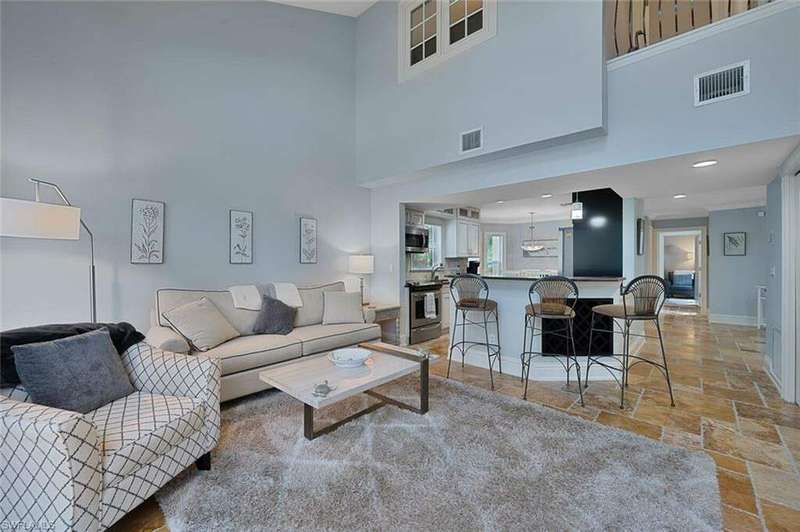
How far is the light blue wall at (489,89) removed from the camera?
305 centimetres

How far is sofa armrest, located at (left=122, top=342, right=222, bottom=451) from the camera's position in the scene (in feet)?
6.64

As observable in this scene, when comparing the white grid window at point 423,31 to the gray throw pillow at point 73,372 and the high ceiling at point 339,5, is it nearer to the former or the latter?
the high ceiling at point 339,5

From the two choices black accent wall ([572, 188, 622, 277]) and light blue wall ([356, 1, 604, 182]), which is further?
black accent wall ([572, 188, 622, 277])

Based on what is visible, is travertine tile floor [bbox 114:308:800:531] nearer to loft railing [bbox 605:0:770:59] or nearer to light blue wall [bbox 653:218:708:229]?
loft railing [bbox 605:0:770:59]

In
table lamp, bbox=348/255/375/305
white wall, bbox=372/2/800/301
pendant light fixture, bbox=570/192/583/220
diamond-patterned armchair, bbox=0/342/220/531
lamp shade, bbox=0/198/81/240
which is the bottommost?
diamond-patterned armchair, bbox=0/342/220/531

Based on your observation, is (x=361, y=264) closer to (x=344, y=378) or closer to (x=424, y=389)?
(x=424, y=389)

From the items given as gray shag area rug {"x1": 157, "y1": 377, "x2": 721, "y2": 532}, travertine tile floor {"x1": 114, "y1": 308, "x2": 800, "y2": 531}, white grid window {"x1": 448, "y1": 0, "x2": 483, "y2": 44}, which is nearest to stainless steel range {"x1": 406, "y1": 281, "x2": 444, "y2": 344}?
travertine tile floor {"x1": 114, "y1": 308, "x2": 800, "y2": 531}

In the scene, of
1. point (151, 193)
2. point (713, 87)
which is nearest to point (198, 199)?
point (151, 193)

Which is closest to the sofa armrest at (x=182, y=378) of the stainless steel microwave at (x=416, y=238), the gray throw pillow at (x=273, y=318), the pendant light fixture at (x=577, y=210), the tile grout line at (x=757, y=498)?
the gray throw pillow at (x=273, y=318)

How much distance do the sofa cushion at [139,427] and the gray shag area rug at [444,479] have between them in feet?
1.14

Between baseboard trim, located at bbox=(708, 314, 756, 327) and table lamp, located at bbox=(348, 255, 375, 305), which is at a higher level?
table lamp, located at bbox=(348, 255, 375, 305)

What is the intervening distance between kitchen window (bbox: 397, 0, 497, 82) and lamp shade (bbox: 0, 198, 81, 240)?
392 cm

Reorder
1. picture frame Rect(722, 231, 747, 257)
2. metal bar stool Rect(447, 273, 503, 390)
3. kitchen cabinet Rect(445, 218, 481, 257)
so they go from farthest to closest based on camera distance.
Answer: kitchen cabinet Rect(445, 218, 481, 257)
picture frame Rect(722, 231, 747, 257)
metal bar stool Rect(447, 273, 503, 390)

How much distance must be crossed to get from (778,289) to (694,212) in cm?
522
